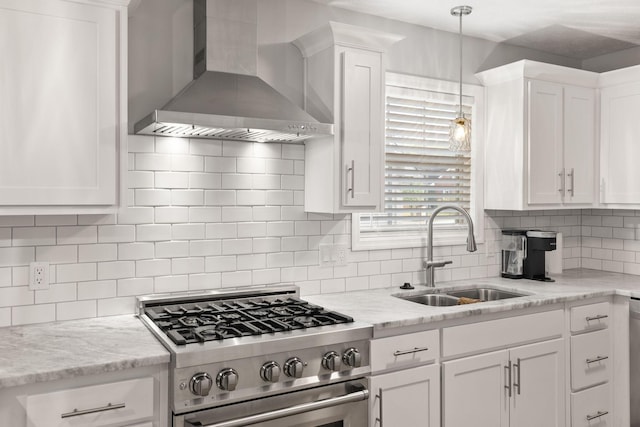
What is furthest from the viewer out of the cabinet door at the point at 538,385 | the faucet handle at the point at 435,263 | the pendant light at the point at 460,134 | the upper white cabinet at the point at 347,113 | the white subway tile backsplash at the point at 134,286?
the faucet handle at the point at 435,263

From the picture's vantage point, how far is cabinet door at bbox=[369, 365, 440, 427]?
95.0 inches

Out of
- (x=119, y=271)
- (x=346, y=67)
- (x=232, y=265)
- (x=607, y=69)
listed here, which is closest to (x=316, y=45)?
(x=346, y=67)

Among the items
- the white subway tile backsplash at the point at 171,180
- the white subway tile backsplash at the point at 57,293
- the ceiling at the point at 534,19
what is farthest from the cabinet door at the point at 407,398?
the ceiling at the point at 534,19

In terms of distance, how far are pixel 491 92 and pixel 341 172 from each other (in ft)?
4.81

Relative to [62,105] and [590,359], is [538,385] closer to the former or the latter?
[590,359]

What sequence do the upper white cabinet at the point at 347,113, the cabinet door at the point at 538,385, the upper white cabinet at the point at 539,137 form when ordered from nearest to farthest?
the upper white cabinet at the point at 347,113 < the cabinet door at the point at 538,385 < the upper white cabinet at the point at 539,137

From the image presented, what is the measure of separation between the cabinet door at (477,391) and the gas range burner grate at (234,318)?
2.21 ft

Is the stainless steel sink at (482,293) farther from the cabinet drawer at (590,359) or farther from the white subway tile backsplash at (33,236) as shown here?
the white subway tile backsplash at (33,236)

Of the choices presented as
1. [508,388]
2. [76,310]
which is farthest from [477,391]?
[76,310]

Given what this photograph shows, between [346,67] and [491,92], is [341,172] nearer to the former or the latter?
[346,67]

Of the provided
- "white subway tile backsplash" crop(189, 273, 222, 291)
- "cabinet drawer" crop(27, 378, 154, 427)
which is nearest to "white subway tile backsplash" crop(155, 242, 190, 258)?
"white subway tile backsplash" crop(189, 273, 222, 291)

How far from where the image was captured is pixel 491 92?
144 inches

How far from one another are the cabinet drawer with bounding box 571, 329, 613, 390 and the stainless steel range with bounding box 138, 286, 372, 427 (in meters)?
1.49

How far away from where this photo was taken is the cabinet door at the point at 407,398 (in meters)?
2.41
